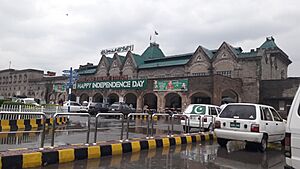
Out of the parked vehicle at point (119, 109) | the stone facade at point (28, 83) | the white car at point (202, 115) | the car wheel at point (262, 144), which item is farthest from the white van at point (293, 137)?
the stone facade at point (28, 83)

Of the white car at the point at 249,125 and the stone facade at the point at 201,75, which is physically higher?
the stone facade at the point at 201,75

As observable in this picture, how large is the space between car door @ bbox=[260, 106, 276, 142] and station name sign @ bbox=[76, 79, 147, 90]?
25.3 metres

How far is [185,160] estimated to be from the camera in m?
7.53

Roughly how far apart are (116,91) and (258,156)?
102 feet

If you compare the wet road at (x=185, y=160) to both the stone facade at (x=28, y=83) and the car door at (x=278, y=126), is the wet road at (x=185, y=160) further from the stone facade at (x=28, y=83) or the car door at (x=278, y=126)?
the stone facade at (x=28, y=83)

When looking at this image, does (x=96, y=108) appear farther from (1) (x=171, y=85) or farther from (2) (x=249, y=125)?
(2) (x=249, y=125)

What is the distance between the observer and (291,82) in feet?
100

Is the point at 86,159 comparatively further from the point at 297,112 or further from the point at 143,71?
the point at 143,71

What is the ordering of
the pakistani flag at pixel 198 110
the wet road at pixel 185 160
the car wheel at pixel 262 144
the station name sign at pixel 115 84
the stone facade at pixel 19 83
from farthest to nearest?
the stone facade at pixel 19 83, the station name sign at pixel 115 84, the pakistani flag at pixel 198 110, the car wheel at pixel 262 144, the wet road at pixel 185 160

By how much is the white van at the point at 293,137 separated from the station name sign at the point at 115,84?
30377mm

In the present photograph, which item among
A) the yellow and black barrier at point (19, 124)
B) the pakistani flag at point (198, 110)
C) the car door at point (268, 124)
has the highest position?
the pakistani flag at point (198, 110)

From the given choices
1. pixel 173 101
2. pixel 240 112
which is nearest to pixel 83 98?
pixel 173 101

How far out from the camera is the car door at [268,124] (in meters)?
9.31

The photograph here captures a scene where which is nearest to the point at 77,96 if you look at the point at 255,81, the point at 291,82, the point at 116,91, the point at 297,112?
the point at 116,91
